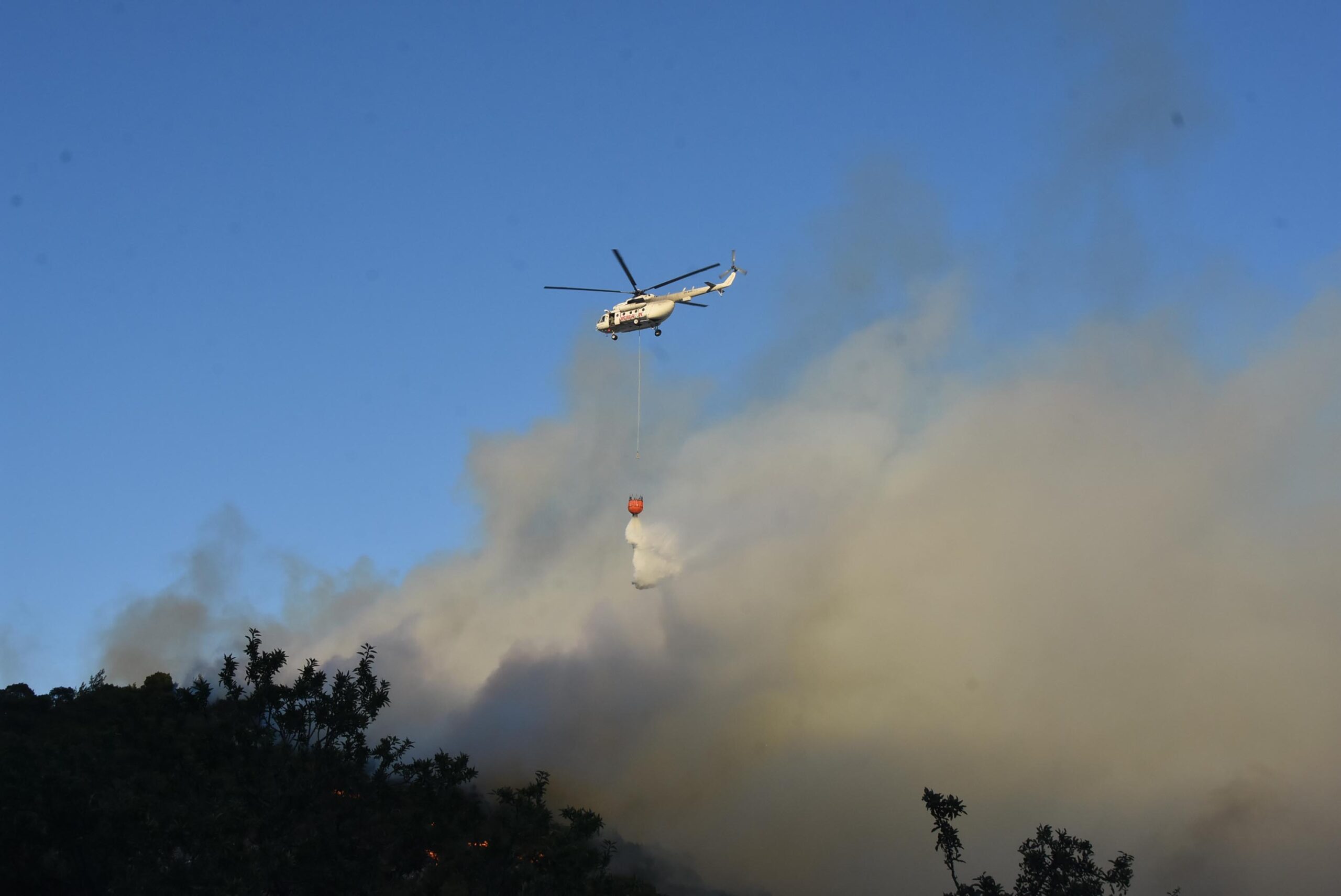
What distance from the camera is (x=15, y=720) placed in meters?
144

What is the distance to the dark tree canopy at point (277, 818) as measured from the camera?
70.5 metres

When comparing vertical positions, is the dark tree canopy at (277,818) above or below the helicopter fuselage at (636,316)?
below

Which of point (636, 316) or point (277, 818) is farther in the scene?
point (636, 316)

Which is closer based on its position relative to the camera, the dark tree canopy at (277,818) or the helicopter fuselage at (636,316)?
the dark tree canopy at (277,818)

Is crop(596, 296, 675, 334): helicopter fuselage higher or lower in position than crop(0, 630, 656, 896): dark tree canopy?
higher

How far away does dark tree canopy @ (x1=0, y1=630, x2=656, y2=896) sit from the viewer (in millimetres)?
70500

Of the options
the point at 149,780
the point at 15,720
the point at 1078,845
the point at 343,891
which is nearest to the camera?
the point at 343,891

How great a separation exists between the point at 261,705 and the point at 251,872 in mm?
15025

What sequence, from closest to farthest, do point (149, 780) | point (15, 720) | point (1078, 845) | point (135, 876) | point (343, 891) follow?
point (135, 876)
point (343, 891)
point (1078, 845)
point (149, 780)
point (15, 720)

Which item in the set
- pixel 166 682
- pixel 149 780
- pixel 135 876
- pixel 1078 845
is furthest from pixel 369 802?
pixel 166 682

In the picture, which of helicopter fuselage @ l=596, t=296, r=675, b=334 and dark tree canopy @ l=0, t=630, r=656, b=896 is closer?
dark tree canopy @ l=0, t=630, r=656, b=896

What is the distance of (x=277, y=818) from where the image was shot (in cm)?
7944

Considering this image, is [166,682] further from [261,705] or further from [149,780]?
[261,705]

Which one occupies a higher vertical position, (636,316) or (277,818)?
(636,316)
